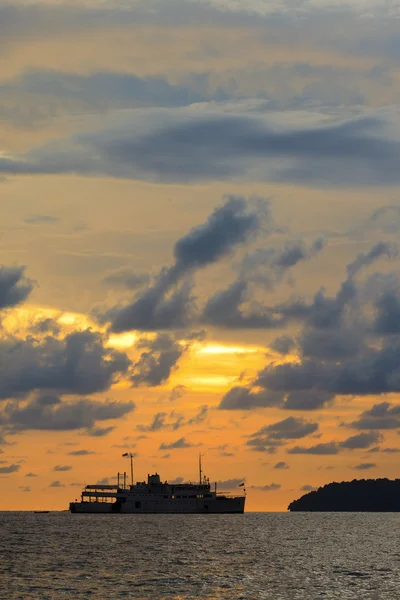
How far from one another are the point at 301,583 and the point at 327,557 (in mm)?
49194

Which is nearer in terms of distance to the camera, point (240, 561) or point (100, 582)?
point (100, 582)

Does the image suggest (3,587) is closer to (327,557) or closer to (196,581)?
(196,581)

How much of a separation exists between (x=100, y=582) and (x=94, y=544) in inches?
3103

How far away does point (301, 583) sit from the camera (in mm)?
116875

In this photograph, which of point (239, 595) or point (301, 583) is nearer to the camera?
point (239, 595)

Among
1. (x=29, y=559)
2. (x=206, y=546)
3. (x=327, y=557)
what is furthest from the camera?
(x=206, y=546)

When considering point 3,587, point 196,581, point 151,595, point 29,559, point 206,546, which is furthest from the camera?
point 206,546

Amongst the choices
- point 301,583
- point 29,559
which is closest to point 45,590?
point 301,583

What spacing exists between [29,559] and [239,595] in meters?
57.2

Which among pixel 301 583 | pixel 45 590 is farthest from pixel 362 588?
pixel 45 590

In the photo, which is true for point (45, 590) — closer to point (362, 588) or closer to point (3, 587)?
point (3, 587)

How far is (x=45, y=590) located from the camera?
107 metres

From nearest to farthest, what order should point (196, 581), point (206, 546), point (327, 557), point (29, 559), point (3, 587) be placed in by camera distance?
point (3, 587), point (196, 581), point (29, 559), point (327, 557), point (206, 546)

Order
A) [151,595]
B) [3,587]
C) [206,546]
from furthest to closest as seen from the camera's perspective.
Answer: [206,546] → [3,587] → [151,595]
